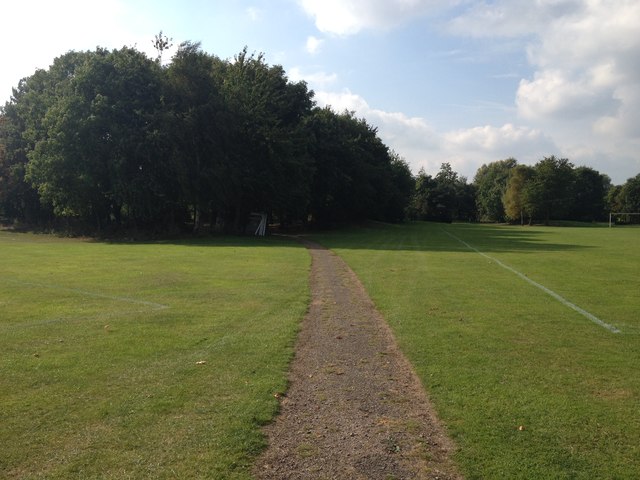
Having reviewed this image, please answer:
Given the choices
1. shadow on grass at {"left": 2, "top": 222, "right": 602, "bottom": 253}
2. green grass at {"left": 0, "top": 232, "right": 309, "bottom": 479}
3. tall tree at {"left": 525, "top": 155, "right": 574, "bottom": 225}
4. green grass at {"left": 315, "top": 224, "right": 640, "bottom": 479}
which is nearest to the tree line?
shadow on grass at {"left": 2, "top": 222, "right": 602, "bottom": 253}

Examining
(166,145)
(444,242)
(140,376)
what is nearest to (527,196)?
(444,242)

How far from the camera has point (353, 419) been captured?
18.7ft

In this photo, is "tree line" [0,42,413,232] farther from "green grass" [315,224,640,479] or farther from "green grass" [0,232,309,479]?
"green grass" [315,224,640,479]

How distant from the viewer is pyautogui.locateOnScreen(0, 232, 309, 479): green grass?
4.78 m

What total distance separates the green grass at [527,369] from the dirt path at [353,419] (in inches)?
11.7

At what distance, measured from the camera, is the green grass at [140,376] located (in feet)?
15.7

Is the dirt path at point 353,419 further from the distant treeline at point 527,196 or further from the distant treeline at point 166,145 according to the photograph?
the distant treeline at point 527,196

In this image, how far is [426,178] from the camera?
417 feet

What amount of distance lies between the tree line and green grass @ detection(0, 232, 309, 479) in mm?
27161

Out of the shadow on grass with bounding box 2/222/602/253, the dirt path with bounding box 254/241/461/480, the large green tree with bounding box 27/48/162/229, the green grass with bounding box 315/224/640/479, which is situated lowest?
the dirt path with bounding box 254/241/461/480

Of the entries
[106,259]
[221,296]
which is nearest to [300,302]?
[221,296]

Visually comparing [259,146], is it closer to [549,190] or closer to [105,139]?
[105,139]

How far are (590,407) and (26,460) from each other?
Answer: 5849 millimetres

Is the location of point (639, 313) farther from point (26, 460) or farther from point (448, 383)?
point (26, 460)
